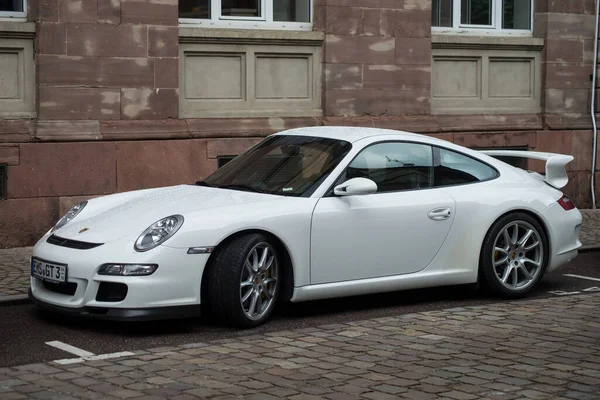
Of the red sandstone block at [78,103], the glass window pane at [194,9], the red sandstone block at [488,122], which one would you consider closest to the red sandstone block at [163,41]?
the glass window pane at [194,9]

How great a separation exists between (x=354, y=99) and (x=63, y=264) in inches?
306

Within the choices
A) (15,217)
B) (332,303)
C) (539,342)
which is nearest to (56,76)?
(15,217)

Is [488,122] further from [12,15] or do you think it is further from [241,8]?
[12,15]

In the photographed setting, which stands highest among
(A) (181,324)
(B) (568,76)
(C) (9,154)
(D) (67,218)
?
(B) (568,76)

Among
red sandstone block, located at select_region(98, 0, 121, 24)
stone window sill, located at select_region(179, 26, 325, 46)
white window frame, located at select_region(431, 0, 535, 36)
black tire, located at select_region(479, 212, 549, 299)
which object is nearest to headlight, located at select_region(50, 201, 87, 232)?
black tire, located at select_region(479, 212, 549, 299)

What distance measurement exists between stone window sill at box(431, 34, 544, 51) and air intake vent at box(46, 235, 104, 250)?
860 centimetres

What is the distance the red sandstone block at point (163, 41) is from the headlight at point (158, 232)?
599 cm

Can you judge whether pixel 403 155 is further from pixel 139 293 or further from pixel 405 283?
pixel 139 293

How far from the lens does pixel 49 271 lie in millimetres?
8195

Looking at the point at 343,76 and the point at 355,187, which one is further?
the point at 343,76

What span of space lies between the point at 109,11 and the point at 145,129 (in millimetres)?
1383

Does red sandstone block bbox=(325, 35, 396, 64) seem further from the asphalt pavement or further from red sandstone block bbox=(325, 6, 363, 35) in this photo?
the asphalt pavement

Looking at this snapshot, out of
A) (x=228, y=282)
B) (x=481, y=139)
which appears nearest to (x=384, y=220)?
(x=228, y=282)

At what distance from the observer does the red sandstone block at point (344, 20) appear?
15.0 meters
